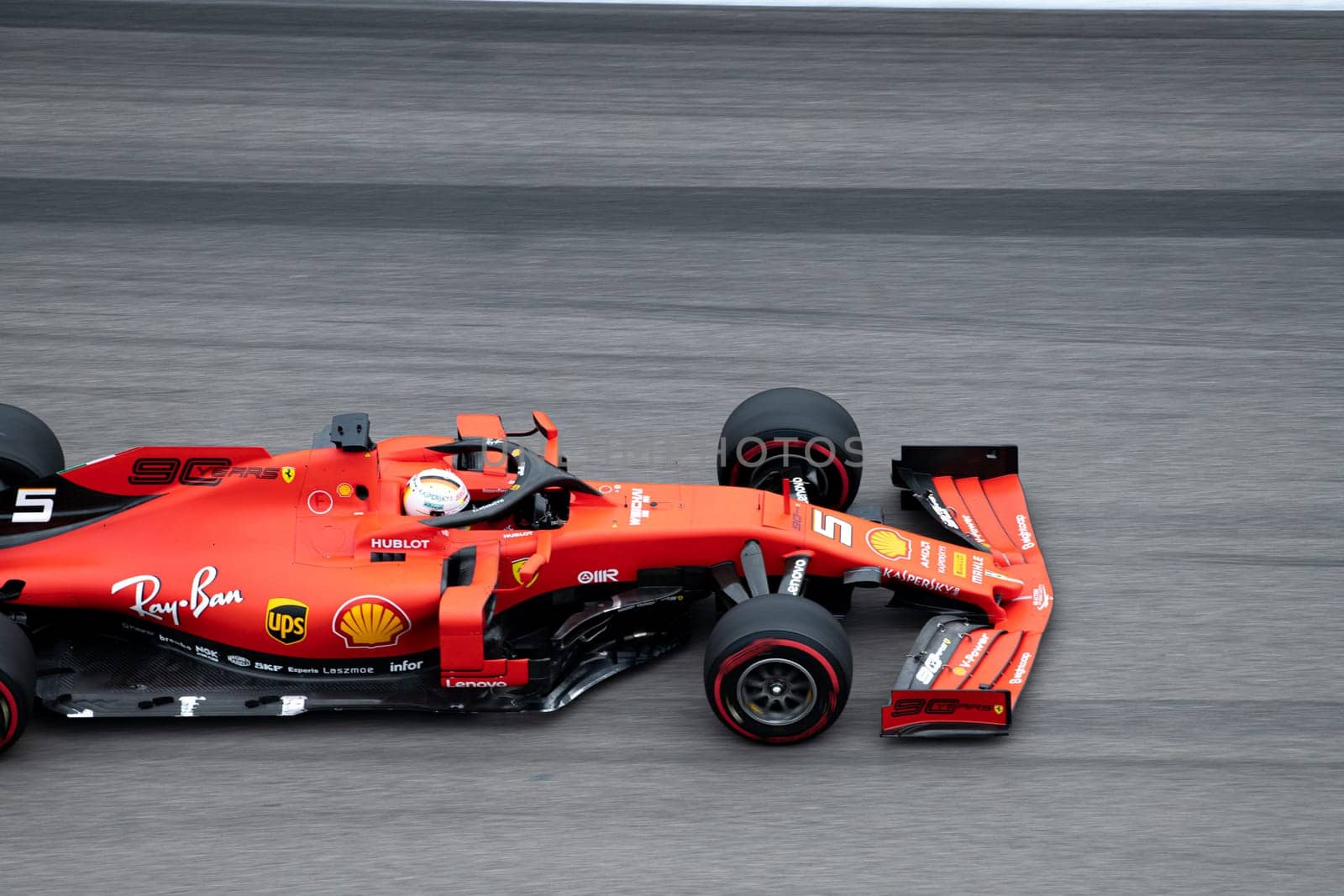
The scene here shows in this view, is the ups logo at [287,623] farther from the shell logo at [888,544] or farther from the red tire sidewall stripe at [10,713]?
the shell logo at [888,544]

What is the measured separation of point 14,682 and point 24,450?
1795 mm

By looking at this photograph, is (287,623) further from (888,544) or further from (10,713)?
(888,544)

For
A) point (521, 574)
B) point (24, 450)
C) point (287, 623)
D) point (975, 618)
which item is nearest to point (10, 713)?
point (287, 623)

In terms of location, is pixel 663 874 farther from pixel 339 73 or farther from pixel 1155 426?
pixel 339 73

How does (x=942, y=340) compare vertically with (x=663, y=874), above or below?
above

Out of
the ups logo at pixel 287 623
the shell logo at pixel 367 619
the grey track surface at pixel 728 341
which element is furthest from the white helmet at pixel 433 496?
the grey track surface at pixel 728 341

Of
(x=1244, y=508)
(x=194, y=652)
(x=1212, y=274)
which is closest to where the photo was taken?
(x=194, y=652)

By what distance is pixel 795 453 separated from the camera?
805 cm

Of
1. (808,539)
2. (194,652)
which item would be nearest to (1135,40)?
(808,539)

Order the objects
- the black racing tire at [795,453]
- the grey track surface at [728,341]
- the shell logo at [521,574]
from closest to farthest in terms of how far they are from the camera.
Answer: the grey track surface at [728,341], the shell logo at [521,574], the black racing tire at [795,453]

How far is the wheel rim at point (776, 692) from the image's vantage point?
6582 millimetres

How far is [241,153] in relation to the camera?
1298cm

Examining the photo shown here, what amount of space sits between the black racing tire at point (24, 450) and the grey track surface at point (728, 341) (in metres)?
1.38

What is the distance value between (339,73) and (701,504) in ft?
27.7
